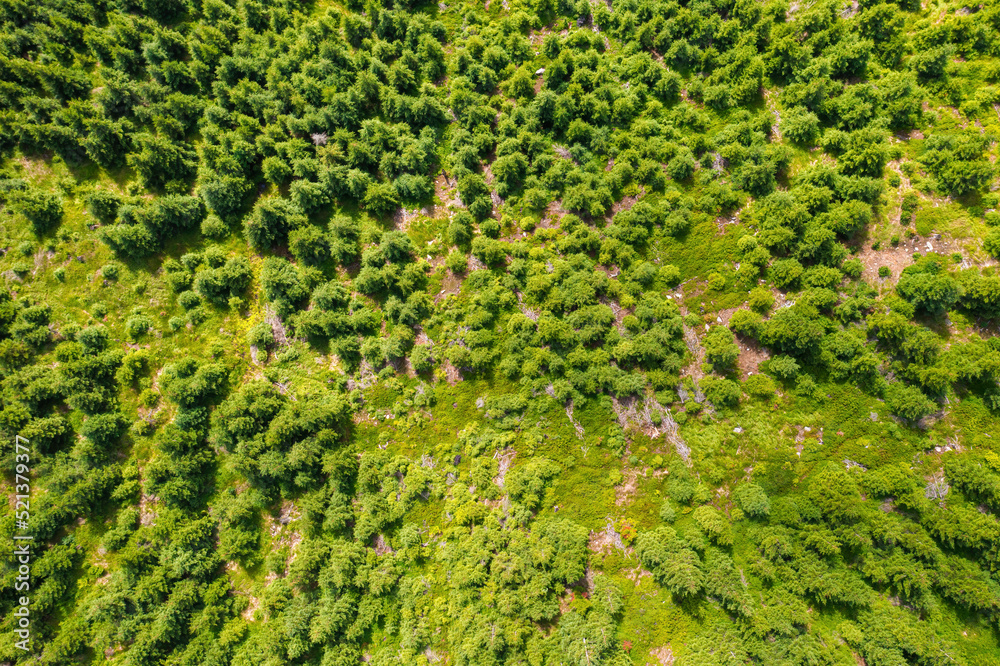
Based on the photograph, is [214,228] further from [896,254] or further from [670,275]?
[896,254]

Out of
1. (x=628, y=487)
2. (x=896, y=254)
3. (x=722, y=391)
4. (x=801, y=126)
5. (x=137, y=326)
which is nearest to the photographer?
(x=722, y=391)

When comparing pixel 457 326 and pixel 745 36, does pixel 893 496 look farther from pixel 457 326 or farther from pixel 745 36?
pixel 745 36

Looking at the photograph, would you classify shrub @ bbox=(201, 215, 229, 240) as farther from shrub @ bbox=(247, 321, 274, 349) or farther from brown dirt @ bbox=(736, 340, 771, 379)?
brown dirt @ bbox=(736, 340, 771, 379)

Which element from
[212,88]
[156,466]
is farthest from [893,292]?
[212,88]

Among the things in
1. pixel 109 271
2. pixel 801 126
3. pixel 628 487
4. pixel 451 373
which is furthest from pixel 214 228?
pixel 801 126

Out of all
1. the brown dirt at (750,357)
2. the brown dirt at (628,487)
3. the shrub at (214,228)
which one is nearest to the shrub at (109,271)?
the shrub at (214,228)

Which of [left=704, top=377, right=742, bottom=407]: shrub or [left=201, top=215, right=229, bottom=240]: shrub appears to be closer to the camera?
[left=704, top=377, right=742, bottom=407]: shrub

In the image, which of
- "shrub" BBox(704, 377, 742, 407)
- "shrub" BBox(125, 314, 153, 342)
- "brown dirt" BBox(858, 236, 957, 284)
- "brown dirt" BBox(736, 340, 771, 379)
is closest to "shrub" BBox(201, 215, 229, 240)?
"shrub" BBox(125, 314, 153, 342)

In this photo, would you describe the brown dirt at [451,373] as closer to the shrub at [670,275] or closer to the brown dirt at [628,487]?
the brown dirt at [628,487]
